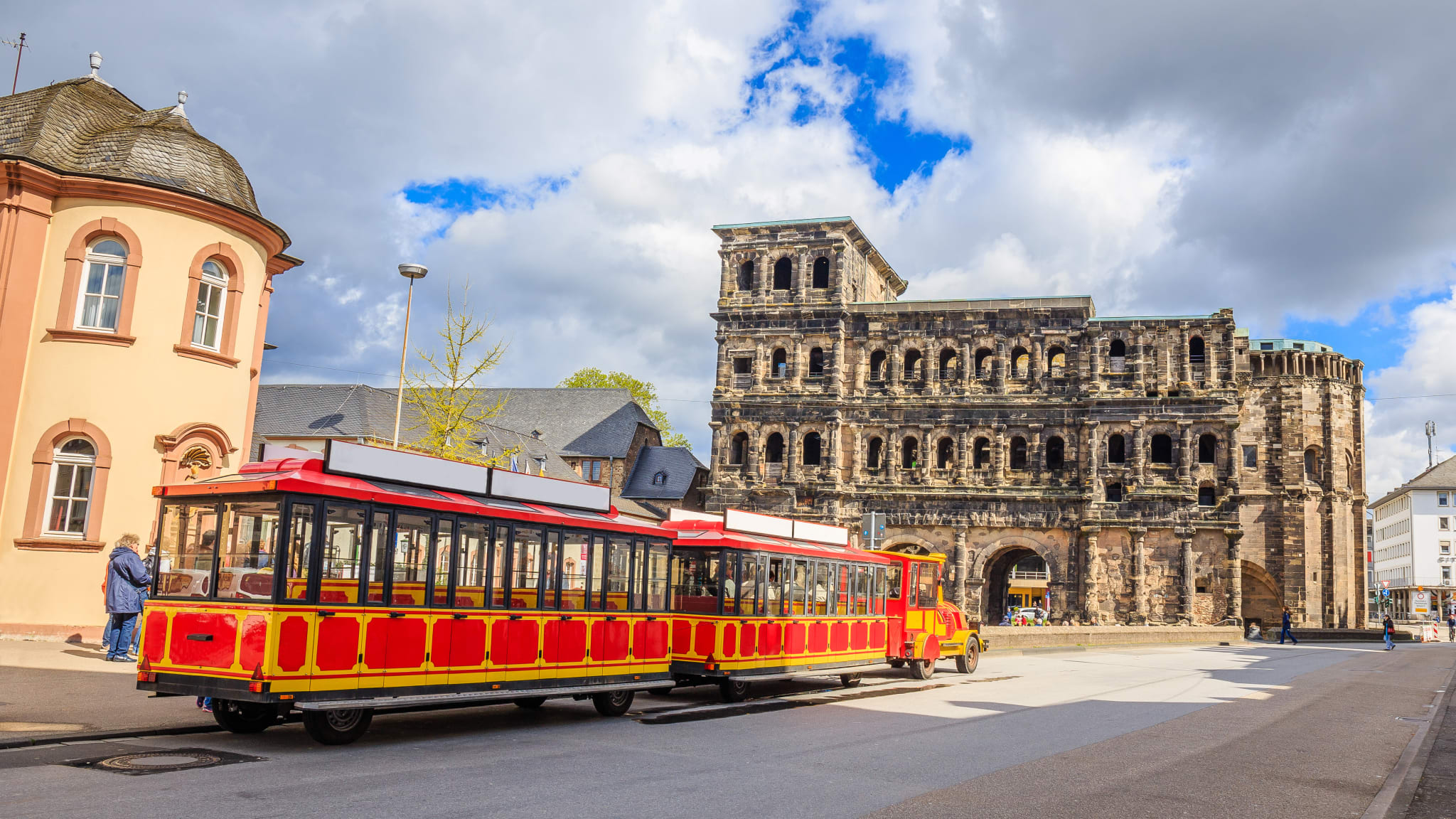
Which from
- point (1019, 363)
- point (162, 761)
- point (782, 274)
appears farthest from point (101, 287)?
point (1019, 363)

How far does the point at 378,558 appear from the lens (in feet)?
37.5

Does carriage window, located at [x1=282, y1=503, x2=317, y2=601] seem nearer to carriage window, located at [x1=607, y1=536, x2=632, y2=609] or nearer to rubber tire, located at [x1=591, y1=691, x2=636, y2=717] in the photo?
carriage window, located at [x1=607, y1=536, x2=632, y2=609]

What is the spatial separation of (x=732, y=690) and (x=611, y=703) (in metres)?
2.58

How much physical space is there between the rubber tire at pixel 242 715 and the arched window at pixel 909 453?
41099mm

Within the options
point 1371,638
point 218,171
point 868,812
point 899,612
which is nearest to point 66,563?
point 218,171

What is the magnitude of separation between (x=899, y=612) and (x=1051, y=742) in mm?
8534

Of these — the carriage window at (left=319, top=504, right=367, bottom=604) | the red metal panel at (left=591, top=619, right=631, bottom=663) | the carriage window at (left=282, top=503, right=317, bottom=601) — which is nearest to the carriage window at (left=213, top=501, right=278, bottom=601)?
the carriage window at (left=282, top=503, right=317, bottom=601)

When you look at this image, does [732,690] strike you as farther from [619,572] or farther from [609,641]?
[619,572]

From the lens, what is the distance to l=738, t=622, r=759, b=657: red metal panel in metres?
16.5


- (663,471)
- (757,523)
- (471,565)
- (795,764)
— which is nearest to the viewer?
(795,764)

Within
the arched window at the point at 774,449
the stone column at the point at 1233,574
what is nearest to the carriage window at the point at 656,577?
the arched window at the point at 774,449

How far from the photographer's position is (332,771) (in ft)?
30.8

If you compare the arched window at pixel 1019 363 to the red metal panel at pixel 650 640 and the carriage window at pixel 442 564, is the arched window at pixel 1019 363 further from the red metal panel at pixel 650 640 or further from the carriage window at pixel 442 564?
the carriage window at pixel 442 564

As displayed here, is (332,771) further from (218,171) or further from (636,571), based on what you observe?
(218,171)
